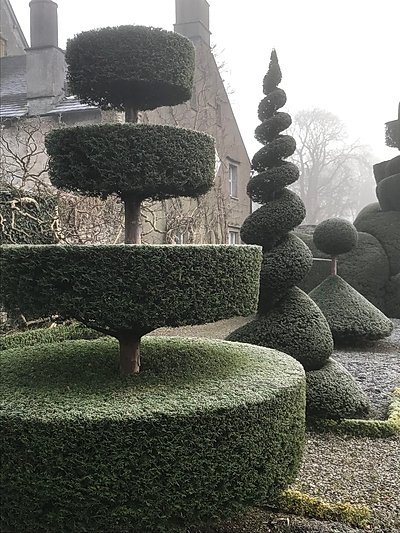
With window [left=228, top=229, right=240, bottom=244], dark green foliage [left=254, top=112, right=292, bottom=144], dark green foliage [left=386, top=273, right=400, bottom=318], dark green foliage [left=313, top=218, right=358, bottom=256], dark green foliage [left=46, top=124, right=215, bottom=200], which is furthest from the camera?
window [left=228, top=229, right=240, bottom=244]

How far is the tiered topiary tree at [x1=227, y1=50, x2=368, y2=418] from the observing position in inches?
223

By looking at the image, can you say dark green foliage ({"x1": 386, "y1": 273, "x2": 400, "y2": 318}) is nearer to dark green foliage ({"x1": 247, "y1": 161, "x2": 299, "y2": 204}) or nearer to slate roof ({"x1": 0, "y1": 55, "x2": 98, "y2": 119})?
dark green foliage ({"x1": 247, "y1": 161, "x2": 299, "y2": 204})

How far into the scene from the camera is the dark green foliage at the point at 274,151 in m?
6.23

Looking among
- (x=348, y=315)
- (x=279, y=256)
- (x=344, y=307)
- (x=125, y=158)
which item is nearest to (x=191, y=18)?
(x=344, y=307)

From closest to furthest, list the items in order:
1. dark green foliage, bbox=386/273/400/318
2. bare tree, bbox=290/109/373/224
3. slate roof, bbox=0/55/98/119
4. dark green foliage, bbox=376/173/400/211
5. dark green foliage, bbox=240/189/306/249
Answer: dark green foliage, bbox=240/189/306/249 < dark green foliage, bbox=386/273/400/318 < slate roof, bbox=0/55/98/119 < dark green foliage, bbox=376/173/400/211 < bare tree, bbox=290/109/373/224

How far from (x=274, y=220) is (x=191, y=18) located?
49.1 feet

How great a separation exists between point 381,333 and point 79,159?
8.13m

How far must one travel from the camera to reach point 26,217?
9.70m

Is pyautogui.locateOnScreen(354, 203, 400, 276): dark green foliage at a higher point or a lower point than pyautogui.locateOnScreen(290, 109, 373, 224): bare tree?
lower

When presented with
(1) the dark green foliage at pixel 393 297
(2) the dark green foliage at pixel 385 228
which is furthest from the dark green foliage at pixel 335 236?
(2) the dark green foliage at pixel 385 228

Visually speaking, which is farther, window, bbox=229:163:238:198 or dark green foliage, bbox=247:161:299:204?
window, bbox=229:163:238:198

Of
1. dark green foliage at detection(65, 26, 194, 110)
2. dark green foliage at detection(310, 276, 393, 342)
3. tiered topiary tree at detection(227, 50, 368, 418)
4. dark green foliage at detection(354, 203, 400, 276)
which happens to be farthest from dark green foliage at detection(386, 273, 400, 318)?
dark green foliage at detection(65, 26, 194, 110)

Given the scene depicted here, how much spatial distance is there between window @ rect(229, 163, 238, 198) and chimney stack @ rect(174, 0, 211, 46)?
4925 millimetres

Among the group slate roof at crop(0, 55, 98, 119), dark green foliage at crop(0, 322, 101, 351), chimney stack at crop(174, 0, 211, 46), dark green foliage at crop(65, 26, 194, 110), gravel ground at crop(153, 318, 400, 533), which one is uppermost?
chimney stack at crop(174, 0, 211, 46)
